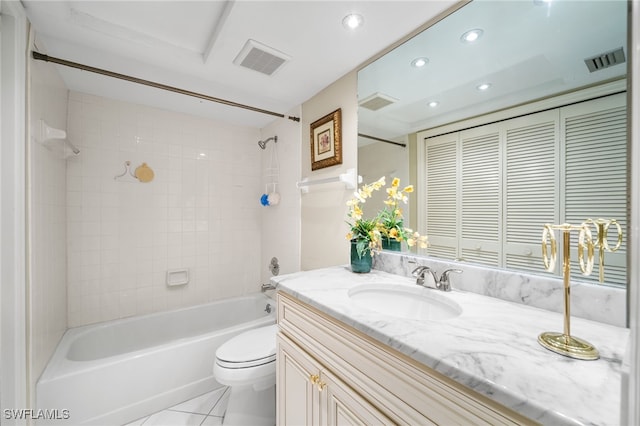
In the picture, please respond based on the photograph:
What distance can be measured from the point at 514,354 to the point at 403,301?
1.82 ft

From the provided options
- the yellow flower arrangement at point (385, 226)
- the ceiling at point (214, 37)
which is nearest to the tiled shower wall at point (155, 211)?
the ceiling at point (214, 37)

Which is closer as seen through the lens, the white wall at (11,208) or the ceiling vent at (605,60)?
the ceiling vent at (605,60)

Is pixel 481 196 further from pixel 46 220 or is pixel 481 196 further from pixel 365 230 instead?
pixel 46 220

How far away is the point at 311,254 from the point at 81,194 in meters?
1.78

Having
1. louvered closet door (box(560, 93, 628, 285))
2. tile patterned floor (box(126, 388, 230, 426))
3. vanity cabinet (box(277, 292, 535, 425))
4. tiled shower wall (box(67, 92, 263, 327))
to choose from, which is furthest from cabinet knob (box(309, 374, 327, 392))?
tiled shower wall (box(67, 92, 263, 327))

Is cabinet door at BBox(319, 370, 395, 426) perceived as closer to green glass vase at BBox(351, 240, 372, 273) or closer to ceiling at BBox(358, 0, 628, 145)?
green glass vase at BBox(351, 240, 372, 273)

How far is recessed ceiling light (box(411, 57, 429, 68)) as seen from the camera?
124 centimetres

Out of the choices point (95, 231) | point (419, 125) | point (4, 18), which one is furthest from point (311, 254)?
point (4, 18)

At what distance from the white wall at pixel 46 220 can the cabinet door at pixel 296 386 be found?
119 cm

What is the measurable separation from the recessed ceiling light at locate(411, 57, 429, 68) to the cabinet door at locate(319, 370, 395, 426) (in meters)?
1.42

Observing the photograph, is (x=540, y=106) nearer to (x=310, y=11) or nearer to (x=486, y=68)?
Result: (x=486, y=68)

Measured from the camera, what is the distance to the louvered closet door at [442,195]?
114 centimetres

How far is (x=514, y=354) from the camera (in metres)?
0.58

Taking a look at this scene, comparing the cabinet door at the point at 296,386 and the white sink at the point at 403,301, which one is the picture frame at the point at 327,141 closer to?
the white sink at the point at 403,301
